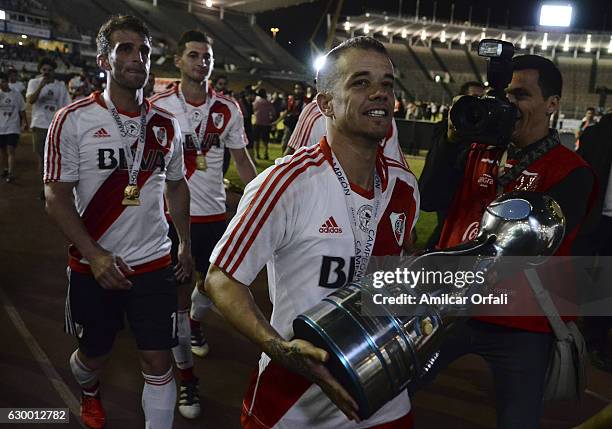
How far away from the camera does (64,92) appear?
10.5 meters

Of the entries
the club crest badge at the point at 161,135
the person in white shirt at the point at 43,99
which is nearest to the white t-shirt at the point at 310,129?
the club crest badge at the point at 161,135

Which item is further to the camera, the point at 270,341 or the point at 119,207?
the point at 119,207

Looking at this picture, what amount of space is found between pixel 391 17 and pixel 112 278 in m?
55.3

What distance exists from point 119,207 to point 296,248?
5.10 ft

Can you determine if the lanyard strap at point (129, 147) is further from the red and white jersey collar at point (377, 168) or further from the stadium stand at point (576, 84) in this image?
the stadium stand at point (576, 84)

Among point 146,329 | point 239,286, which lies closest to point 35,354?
point 146,329

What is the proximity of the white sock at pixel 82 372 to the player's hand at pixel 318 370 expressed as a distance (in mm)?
2270

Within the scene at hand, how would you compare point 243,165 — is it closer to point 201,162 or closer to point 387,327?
point 201,162

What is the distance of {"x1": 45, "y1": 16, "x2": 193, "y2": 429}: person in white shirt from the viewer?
2.97 m

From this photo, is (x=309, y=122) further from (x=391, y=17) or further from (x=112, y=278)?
(x=391, y=17)

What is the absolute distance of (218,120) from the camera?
459cm

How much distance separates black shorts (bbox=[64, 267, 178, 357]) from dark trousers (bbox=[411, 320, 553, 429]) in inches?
53.2

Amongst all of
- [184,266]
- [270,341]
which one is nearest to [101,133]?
[184,266]

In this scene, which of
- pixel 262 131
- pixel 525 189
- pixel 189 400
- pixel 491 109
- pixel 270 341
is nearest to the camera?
pixel 270 341
